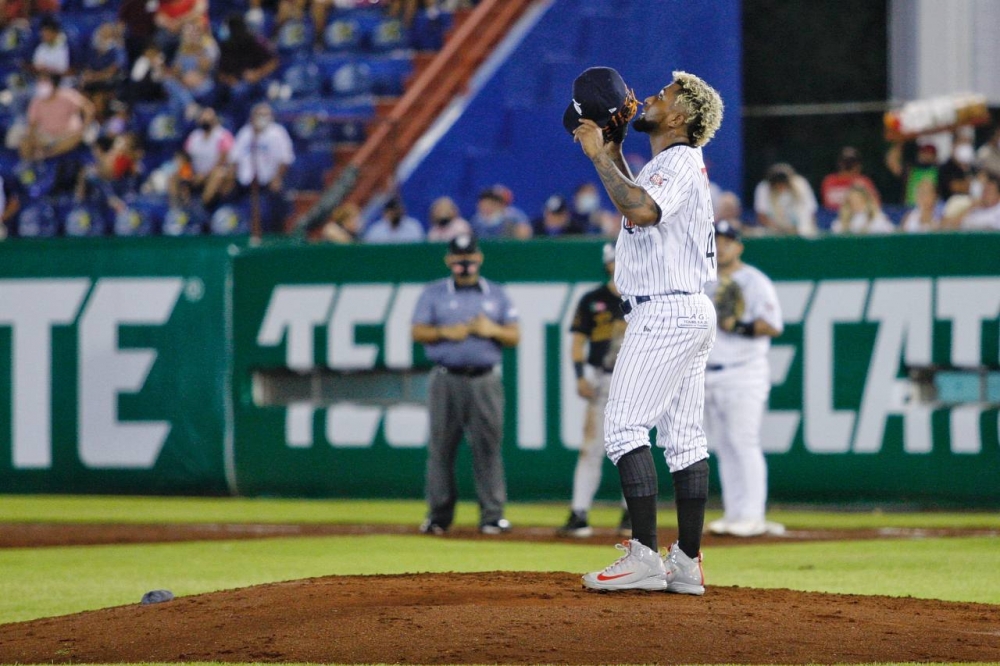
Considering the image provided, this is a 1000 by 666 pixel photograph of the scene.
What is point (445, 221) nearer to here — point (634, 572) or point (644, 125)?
point (644, 125)

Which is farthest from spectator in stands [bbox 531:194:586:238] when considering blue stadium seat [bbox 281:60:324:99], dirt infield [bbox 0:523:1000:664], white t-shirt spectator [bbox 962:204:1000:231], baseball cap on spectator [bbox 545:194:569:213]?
dirt infield [bbox 0:523:1000:664]

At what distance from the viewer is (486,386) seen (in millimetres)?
12016

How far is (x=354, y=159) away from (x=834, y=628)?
11.8m

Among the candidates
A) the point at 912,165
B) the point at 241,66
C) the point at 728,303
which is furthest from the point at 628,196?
the point at 241,66

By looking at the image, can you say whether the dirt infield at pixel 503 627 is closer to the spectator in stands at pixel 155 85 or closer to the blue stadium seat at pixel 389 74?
the blue stadium seat at pixel 389 74

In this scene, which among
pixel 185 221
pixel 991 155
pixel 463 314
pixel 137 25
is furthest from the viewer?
pixel 137 25

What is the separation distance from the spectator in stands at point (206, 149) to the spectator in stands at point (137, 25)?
2.37 m

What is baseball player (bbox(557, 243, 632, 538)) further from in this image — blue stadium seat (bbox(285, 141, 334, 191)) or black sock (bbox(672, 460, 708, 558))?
blue stadium seat (bbox(285, 141, 334, 191))

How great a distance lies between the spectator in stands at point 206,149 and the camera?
17.5 metres

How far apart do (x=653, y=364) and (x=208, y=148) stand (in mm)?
12138

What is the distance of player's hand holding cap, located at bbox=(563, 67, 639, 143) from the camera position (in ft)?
21.3

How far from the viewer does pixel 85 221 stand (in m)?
18.0

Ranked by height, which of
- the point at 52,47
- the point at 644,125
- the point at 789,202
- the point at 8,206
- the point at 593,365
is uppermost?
the point at 52,47

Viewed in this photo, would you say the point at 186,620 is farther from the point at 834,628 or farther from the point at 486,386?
the point at 486,386
